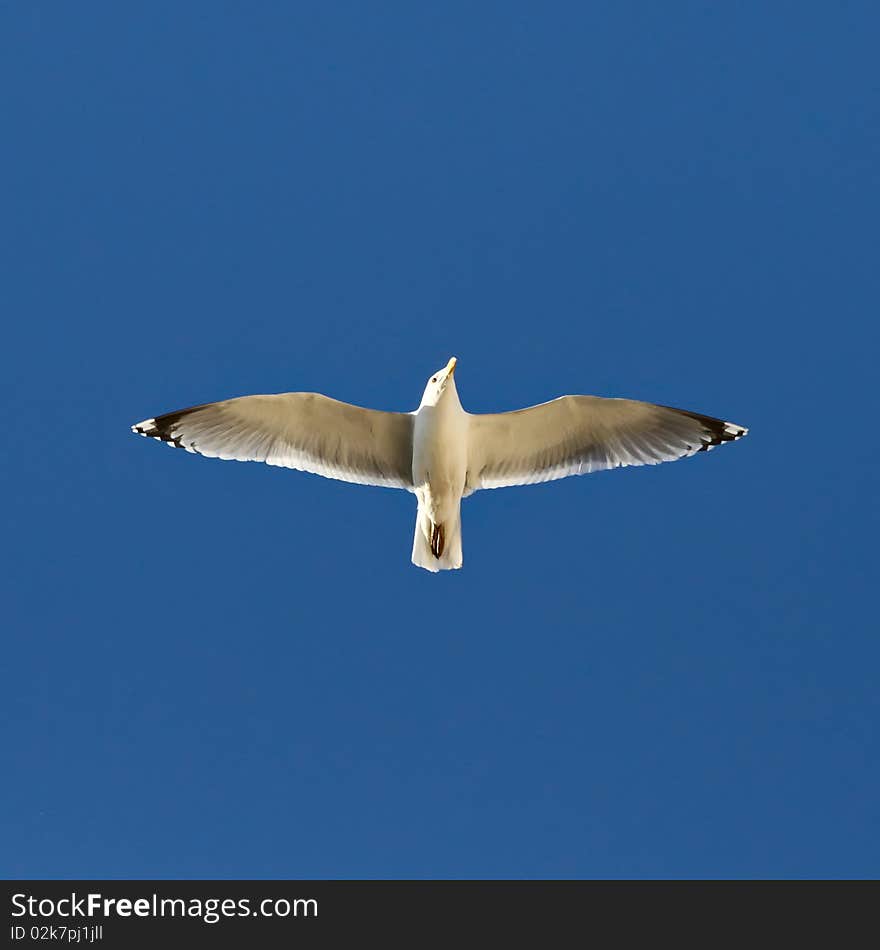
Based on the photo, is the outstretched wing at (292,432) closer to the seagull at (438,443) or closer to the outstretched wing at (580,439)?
the seagull at (438,443)

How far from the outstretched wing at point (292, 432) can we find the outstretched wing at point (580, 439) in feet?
2.00

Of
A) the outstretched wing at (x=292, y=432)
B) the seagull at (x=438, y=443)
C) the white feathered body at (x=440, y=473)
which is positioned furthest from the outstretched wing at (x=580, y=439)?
the outstretched wing at (x=292, y=432)

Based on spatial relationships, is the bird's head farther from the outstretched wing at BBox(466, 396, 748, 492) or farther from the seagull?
the outstretched wing at BBox(466, 396, 748, 492)

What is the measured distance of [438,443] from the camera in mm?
6613

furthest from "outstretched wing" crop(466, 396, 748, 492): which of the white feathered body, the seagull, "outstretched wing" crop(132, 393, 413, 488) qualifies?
"outstretched wing" crop(132, 393, 413, 488)

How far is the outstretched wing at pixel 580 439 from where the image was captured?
6.95m

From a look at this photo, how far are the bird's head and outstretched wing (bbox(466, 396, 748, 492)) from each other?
429mm

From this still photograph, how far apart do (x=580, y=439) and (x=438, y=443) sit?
117 cm

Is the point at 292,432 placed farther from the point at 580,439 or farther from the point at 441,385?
the point at 580,439

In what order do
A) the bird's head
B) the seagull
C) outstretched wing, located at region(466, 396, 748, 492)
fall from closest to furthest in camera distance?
the bird's head
the seagull
outstretched wing, located at region(466, 396, 748, 492)

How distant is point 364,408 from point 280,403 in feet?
1.94

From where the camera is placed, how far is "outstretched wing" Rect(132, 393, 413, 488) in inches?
271
